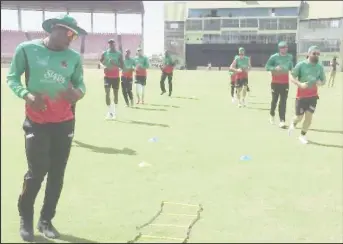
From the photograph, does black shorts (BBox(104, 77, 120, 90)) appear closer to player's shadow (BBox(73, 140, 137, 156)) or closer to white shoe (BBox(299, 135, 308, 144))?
player's shadow (BBox(73, 140, 137, 156))

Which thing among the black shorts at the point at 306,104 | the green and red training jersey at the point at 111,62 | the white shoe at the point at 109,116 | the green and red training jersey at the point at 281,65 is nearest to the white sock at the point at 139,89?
the white shoe at the point at 109,116

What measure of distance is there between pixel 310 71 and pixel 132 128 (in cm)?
422

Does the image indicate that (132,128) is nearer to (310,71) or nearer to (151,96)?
(310,71)

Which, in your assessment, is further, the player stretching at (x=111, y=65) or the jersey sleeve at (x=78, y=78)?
the player stretching at (x=111, y=65)

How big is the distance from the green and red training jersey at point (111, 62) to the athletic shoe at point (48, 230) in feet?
27.7

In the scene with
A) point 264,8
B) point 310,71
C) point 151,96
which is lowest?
point 151,96

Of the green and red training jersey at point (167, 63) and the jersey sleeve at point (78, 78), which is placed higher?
the jersey sleeve at point (78, 78)

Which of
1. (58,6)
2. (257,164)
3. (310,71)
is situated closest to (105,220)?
(257,164)

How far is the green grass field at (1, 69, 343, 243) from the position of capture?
489 cm

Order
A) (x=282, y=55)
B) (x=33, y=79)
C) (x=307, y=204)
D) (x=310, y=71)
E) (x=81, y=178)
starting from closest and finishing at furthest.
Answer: (x=33, y=79)
(x=307, y=204)
(x=81, y=178)
(x=310, y=71)
(x=282, y=55)

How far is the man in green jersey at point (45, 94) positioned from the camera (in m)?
4.21

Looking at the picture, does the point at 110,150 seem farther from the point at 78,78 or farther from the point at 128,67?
the point at 128,67

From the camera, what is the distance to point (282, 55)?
37.8 feet

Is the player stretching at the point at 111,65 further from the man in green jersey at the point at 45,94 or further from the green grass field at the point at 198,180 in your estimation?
the man in green jersey at the point at 45,94
